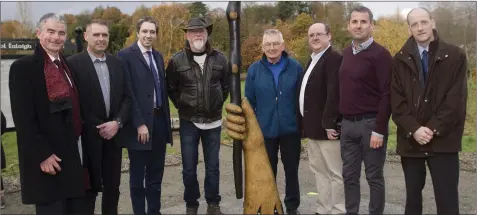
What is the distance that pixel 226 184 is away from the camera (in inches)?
263

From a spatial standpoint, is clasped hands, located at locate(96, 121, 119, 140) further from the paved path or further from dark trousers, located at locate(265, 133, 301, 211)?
dark trousers, located at locate(265, 133, 301, 211)

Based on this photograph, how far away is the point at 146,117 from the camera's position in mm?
4309

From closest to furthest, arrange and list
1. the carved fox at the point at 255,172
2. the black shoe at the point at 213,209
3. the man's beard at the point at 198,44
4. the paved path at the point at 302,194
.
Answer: the carved fox at the point at 255,172 < the man's beard at the point at 198,44 < the black shoe at the point at 213,209 < the paved path at the point at 302,194

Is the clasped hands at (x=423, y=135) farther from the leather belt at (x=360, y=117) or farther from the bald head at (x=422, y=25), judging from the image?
the bald head at (x=422, y=25)

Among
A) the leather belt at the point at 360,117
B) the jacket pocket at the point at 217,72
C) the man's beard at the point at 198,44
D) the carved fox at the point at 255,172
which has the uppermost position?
the man's beard at the point at 198,44

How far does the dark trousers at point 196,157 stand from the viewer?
4.61m

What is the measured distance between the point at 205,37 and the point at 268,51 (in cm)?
67

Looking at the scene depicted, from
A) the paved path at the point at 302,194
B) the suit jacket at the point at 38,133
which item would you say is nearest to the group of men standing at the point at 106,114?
the suit jacket at the point at 38,133

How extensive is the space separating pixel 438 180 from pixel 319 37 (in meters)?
1.56

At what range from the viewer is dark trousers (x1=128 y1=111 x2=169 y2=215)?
14.1 feet

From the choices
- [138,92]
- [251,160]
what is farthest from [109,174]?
[251,160]

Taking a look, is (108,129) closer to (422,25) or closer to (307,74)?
(307,74)

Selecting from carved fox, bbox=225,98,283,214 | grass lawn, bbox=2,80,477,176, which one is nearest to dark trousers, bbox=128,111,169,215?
carved fox, bbox=225,98,283,214

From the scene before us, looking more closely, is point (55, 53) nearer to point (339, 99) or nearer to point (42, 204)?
point (42, 204)
